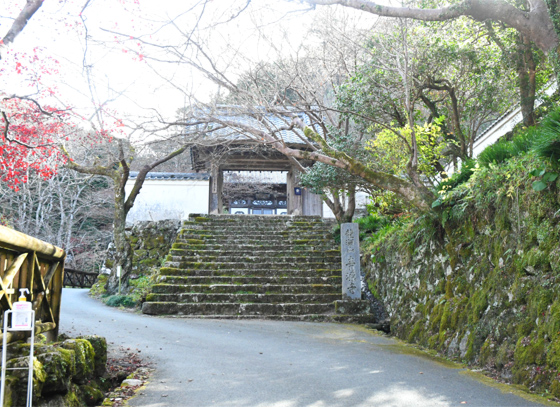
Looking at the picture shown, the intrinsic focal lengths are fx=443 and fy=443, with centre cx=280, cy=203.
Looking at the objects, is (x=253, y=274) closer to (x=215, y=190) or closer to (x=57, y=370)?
(x=215, y=190)

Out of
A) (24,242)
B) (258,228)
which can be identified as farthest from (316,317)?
(24,242)

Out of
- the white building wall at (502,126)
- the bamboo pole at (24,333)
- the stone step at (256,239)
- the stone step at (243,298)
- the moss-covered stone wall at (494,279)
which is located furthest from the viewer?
the stone step at (256,239)

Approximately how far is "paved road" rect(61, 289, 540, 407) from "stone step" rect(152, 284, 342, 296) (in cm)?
171

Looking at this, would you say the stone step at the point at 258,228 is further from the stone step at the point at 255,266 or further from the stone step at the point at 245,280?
the stone step at the point at 245,280

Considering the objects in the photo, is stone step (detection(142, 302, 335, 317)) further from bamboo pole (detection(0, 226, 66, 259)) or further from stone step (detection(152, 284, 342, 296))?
bamboo pole (detection(0, 226, 66, 259))

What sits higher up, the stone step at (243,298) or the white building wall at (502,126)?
the white building wall at (502,126)

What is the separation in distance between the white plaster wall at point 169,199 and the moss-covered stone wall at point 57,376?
1348cm

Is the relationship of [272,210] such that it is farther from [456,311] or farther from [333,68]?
[456,311]

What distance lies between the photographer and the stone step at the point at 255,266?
10.6 m

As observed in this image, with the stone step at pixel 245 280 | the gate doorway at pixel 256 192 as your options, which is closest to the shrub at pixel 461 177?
the stone step at pixel 245 280

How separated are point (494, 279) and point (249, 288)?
18.6 feet

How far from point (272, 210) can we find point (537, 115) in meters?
17.5

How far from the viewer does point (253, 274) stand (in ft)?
34.4

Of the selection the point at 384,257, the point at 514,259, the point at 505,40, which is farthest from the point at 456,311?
the point at 505,40
